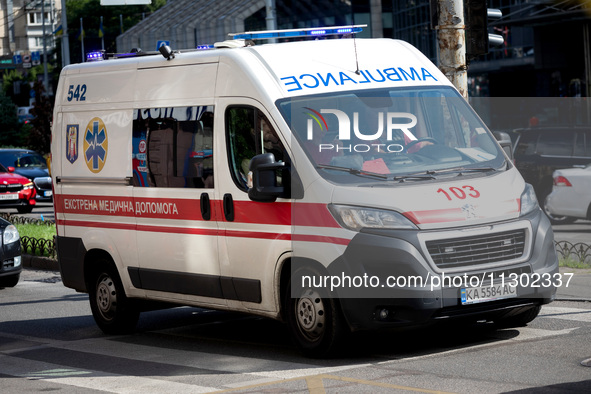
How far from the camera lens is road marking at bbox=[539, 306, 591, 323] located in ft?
31.9

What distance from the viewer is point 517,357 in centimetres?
805

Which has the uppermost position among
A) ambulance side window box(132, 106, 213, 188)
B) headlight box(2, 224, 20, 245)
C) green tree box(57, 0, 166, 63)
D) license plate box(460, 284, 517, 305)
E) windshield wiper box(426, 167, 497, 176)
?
green tree box(57, 0, 166, 63)

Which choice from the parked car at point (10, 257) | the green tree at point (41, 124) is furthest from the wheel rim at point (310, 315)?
the green tree at point (41, 124)

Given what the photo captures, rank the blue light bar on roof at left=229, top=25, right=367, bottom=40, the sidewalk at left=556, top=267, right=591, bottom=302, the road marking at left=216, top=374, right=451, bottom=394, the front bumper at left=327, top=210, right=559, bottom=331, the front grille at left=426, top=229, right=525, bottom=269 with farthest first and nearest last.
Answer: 1. the sidewalk at left=556, top=267, right=591, bottom=302
2. the blue light bar on roof at left=229, top=25, right=367, bottom=40
3. the front grille at left=426, top=229, right=525, bottom=269
4. the front bumper at left=327, top=210, right=559, bottom=331
5. the road marking at left=216, top=374, right=451, bottom=394

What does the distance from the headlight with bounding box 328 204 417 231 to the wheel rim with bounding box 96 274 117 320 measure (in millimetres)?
3394

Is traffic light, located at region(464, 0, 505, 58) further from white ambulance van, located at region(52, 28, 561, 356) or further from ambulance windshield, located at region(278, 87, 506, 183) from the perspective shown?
ambulance windshield, located at region(278, 87, 506, 183)

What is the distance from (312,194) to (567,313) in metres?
3.11

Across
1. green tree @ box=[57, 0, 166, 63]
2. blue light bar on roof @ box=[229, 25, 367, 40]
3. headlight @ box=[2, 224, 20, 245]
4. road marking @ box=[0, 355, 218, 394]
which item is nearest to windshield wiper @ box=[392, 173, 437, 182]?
road marking @ box=[0, 355, 218, 394]

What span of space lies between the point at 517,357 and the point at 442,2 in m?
4.94

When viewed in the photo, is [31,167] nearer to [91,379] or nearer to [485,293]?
[91,379]

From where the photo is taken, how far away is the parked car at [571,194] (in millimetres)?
18875

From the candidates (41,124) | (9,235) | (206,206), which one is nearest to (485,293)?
(206,206)

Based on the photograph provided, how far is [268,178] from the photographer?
8422 mm

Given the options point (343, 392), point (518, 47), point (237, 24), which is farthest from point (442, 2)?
point (237, 24)
